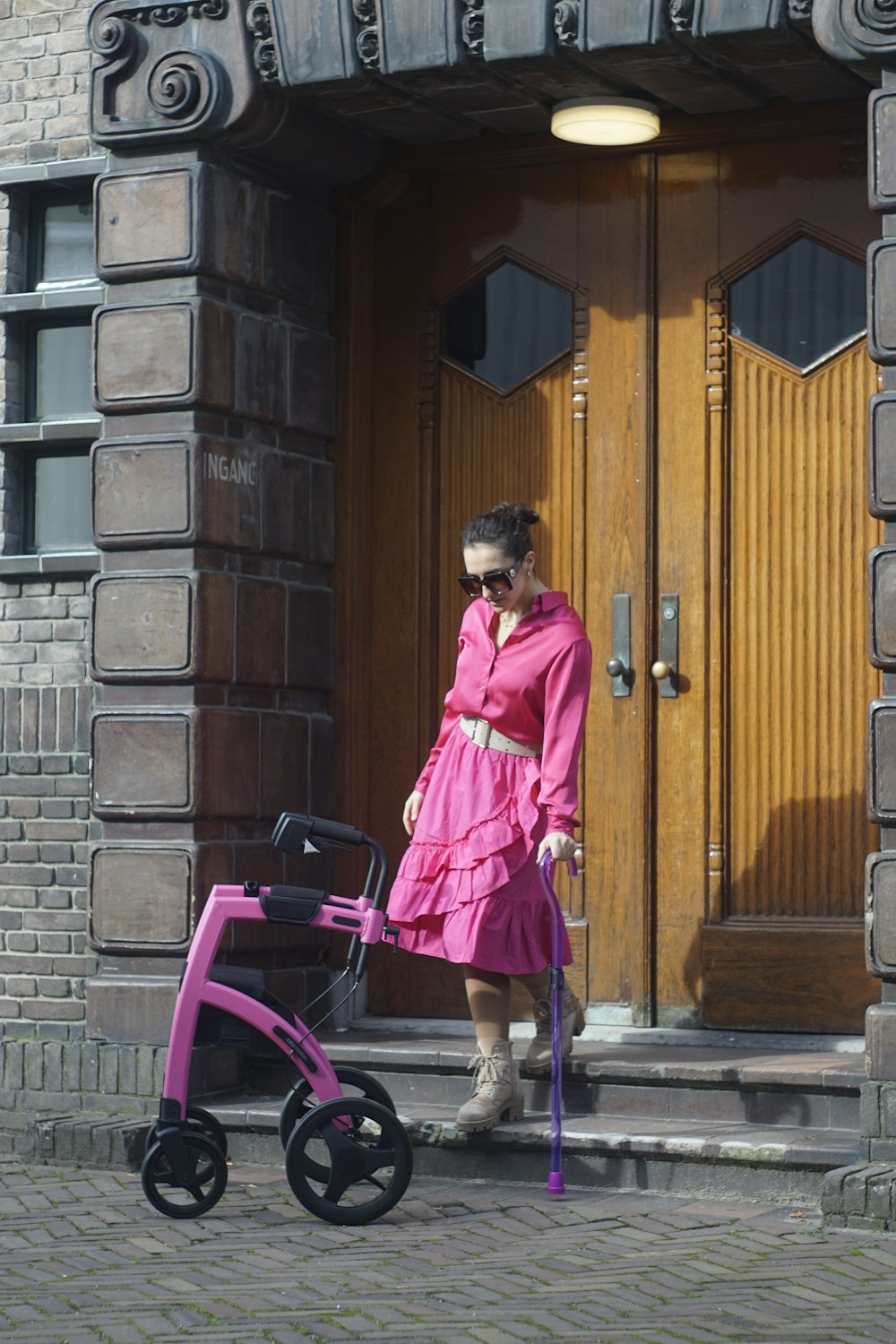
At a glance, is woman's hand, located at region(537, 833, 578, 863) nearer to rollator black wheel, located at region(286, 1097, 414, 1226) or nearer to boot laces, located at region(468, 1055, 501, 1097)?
boot laces, located at region(468, 1055, 501, 1097)

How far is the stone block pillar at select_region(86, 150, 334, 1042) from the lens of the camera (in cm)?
745

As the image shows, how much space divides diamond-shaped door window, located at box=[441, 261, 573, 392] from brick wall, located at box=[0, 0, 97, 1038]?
1.54 metres

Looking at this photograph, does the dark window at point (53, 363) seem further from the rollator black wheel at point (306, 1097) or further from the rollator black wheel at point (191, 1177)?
the rollator black wheel at point (191, 1177)

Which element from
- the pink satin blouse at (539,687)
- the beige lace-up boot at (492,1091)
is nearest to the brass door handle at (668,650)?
the pink satin blouse at (539,687)

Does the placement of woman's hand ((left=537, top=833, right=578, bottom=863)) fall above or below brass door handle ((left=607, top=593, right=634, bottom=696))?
below

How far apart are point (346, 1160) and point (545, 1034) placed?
116 centimetres

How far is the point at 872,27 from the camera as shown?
20.8ft

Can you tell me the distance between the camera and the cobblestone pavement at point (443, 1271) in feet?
16.0

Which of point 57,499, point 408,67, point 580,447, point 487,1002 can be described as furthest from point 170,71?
point 487,1002

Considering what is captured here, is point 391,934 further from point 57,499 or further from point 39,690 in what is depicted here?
point 57,499

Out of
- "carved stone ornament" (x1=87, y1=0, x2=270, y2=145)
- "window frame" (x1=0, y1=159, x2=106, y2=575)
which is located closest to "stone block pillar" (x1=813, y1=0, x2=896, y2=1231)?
"carved stone ornament" (x1=87, y1=0, x2=270, y2=145)

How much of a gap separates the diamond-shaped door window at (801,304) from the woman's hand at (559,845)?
209 centimetres

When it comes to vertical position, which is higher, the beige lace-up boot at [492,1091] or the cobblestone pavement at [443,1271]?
the beige lace-up boot at [492,1091]

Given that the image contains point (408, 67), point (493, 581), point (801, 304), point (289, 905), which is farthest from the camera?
point (801, 304)
